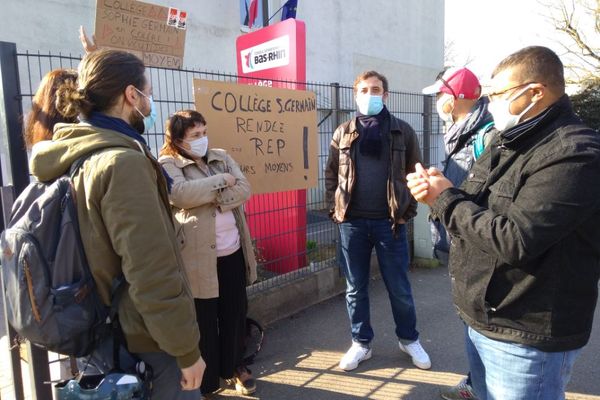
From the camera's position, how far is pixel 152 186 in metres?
1.45

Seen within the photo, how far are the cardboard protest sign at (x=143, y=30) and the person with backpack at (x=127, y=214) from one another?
2064 mm

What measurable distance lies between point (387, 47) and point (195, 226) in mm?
11781

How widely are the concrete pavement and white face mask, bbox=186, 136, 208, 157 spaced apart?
169 centimetres

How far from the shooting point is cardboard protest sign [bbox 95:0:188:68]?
338 cm

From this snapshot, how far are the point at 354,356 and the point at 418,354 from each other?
494 mm

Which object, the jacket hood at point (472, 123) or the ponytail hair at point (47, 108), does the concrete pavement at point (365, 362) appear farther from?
the ponytail hair at point (47, 108)

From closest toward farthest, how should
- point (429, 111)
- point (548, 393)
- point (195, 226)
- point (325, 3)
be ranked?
point (548, 393), point (195, 226), point (429, 111), point (325, 3)

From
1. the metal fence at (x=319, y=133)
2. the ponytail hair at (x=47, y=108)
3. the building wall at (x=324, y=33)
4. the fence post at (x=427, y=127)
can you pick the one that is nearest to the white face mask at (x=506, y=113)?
the ponytail hair at (x=47, y=108)

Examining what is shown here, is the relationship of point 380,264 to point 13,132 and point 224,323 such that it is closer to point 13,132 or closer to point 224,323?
point 224,323

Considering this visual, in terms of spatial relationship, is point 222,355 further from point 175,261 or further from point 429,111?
point 429,111

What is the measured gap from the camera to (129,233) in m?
1.39

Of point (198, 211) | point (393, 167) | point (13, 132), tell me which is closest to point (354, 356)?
point (393, 167)

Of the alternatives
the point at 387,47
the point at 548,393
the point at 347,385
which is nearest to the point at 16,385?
the point at 347,385

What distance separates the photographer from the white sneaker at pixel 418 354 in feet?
10.8
